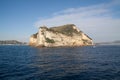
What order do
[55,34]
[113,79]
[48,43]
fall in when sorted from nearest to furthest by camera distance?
1. [113,79]
2. [48,43]
3. [55,34]

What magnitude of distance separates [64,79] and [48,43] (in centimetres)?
14988

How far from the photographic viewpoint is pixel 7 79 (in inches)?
1037

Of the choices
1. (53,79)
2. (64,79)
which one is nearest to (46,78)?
(53,79)

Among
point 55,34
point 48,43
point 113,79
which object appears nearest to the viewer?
point 113,79

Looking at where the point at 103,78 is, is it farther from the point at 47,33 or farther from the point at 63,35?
the point at 63,35

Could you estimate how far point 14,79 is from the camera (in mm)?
26250

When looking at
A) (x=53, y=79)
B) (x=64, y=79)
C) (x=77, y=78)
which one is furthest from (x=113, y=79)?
(x=53, y=79)

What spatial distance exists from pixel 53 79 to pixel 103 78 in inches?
329

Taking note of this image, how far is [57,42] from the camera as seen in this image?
192 meters

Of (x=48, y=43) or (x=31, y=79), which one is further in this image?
(x=48, y=43)

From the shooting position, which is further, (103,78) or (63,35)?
(63,35)

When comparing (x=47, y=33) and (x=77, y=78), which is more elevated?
(x=47, y=33)

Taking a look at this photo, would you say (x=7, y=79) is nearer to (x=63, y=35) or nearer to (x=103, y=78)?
(x=103, y=78)

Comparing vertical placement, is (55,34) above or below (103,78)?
above
